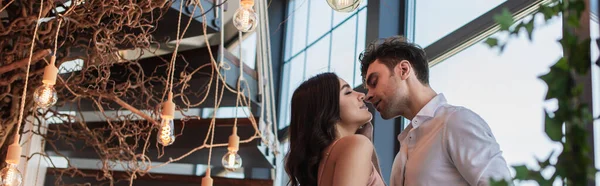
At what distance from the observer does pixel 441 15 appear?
134 inches

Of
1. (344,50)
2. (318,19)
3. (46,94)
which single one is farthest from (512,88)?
(318,19)

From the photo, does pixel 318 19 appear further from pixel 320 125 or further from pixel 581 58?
pixel 581 58

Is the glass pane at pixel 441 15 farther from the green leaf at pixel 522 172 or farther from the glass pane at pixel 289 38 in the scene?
the green leaf at pixel 522 172

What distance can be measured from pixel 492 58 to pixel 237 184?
1948 mm

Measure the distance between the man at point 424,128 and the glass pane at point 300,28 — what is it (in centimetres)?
299

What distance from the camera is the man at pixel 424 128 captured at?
1.83 metres

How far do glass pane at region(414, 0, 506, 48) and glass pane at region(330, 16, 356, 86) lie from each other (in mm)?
682

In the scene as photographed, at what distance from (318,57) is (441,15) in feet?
5.52

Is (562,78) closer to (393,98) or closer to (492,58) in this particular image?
(393,98)

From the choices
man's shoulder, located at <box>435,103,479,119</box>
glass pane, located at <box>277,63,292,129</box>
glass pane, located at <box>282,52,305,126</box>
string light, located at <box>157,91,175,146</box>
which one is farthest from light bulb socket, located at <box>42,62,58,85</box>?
glass pane, located at <box>277,63,292,129</box>

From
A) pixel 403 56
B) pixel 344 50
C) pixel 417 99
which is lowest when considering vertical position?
pixel 417 99

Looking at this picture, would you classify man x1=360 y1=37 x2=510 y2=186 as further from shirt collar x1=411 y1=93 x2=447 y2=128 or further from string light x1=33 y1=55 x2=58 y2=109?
string light x1=33 y1=55 x2=58 y2=109

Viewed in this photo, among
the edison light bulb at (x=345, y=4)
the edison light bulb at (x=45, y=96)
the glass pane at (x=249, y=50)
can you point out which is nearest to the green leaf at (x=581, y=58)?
the edison light bulb at (x=345, y=4)

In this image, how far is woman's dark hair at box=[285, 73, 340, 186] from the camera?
7.07 ft
